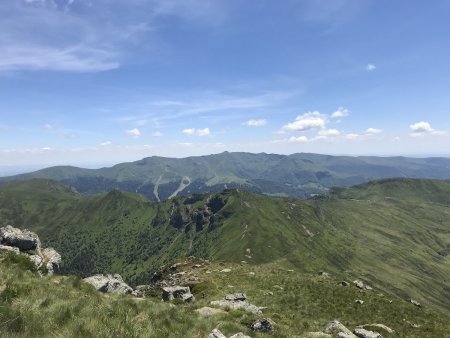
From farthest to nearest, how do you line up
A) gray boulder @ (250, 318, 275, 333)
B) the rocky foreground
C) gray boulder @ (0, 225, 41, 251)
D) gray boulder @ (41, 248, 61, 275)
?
1. gray boulder @ (0, 225, 41, 251)
2. gray boulder @ (41, 248, 61, 275)
3. the rocky foreground
4. gray boulder @ (250, 318, 275, 333)

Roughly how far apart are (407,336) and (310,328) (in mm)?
18529

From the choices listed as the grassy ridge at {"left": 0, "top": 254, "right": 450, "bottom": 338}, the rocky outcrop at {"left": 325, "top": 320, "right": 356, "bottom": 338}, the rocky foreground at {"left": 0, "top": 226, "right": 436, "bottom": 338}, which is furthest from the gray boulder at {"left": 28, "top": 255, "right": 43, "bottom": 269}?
the rocky outcrop at {"left": 325, "top": 320, "right": 356, "bottom": 338}

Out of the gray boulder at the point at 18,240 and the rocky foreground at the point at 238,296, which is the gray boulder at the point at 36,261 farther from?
the gray boulder at the point at 18,240

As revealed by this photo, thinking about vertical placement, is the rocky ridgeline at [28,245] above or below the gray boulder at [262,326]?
above

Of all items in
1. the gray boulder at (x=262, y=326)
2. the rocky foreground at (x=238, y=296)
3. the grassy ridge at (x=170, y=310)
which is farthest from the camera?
the rocky foreground at (x=238, y=296)

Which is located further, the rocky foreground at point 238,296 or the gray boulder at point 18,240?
the gray boulder at point 18,240

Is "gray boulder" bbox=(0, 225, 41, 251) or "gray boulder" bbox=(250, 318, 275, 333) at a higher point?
"gray boulder" bbox=(0, 225, 41, 251)

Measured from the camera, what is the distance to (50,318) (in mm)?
12664

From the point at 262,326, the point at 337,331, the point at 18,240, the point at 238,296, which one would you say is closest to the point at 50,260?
the point at 18,240

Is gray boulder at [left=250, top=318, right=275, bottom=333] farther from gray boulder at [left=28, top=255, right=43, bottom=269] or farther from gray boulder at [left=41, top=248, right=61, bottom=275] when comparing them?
gray boulder at [left=41, top=248, right=61, bottom=275]

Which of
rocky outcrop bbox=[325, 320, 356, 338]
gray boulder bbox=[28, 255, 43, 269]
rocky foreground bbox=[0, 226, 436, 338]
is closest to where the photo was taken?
rocky foreground bbox=[0, 226, 436, 338]

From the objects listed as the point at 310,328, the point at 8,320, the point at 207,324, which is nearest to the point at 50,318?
the point at 8,320

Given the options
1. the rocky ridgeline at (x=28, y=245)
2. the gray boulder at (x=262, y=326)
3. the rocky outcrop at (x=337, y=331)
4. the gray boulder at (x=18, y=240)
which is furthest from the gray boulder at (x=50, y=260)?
the rocky outcrop at (x=337, y=331)

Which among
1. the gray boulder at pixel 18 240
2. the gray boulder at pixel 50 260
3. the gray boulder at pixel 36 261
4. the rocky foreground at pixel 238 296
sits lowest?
the rocky foreground at pixel 238 296
